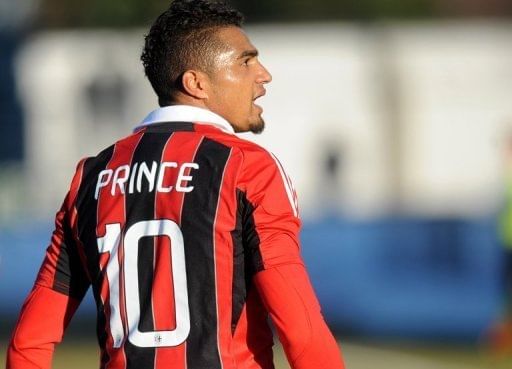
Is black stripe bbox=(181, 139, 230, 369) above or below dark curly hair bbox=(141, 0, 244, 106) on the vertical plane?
below

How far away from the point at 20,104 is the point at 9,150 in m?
0.89

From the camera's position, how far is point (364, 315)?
13195 mm

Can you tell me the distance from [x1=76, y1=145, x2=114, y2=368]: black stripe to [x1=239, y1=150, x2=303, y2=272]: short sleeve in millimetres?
391

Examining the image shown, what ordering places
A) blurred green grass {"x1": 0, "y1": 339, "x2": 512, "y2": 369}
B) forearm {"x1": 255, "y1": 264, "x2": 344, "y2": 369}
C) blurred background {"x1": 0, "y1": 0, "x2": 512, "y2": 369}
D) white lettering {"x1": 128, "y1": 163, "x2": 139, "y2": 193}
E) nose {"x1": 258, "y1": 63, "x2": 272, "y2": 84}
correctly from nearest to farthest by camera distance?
forearm {"x1": 255, "y1": 264, "x2": 344, "y2": 369} < white lettering {"x1": 128, "y1": 163, "x2": 139, "y2": 193} < nose {"x1": 258, "y1": 63, "x2": 272, "y2": 84} < blurred green grass {"x1": 0, "y1": 339, "x2": 512, "y2": 369} < blurred background {"x1": 0, "y1": 0, "x2": 512, "y2": 369}

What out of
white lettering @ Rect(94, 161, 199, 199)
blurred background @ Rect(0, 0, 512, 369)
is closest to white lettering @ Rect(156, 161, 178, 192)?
white lettering @ Rect(94, 161, 199, 199)

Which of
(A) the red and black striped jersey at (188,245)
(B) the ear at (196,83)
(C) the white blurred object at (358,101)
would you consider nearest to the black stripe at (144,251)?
(A) the red and black striped jersey at (188,245)

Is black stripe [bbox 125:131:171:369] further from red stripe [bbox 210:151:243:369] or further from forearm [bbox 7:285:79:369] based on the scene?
forearm [bbox 7:285:79:369]

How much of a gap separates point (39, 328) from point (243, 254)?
57cm

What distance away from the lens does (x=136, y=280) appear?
320 centimetres

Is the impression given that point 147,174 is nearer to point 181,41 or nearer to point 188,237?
point 188,237

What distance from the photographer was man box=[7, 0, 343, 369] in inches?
122

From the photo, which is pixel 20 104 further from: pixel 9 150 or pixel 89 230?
pixel 89 230

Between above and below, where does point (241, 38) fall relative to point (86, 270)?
above

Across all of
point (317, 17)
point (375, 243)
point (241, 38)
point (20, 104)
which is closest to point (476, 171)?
point (317, 17)
